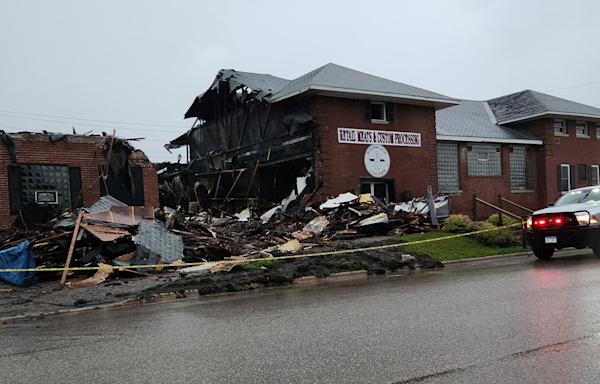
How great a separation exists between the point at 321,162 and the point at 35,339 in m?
18.0

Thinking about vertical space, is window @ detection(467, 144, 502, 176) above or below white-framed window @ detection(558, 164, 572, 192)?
above

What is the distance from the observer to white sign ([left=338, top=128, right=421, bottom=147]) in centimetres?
2458

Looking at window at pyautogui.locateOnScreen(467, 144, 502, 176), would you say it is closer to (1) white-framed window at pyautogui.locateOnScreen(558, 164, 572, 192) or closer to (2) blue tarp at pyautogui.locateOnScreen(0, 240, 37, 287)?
(1) white-framed window at pyautogui.locateOnScreen(558, 164, 572, 192)

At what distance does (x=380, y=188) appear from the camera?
85.9 ft

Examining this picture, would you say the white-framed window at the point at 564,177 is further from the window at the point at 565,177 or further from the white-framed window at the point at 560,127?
the white-framed window at the point at 560,127

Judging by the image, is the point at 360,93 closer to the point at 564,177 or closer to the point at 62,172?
the point at 62,172

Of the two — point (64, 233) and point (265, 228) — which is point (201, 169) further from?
point (64, 233)

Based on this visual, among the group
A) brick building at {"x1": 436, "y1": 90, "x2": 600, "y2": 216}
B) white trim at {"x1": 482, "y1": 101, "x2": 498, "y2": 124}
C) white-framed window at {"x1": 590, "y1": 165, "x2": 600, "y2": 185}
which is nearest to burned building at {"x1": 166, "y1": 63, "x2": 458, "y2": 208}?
brick building at {"x1": 436, "y1": 90, "x2": 600, "y2": 216}

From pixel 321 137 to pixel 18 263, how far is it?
14.6 m

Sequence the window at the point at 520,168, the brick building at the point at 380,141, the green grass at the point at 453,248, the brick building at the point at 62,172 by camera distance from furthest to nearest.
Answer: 1. the window at the point at 520,168
2. the brick building at the point at 380,141
3. the brick building at the point at 62,172
4. the green grass at the point at 453,248

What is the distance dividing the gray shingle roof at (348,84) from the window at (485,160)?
172 inches

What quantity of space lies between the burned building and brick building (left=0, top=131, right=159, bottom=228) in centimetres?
838

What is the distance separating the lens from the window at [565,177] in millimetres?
32625

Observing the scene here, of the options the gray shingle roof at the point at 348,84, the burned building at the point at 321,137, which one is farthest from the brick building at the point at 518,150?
the gray shingle roof at the point at 348,84
